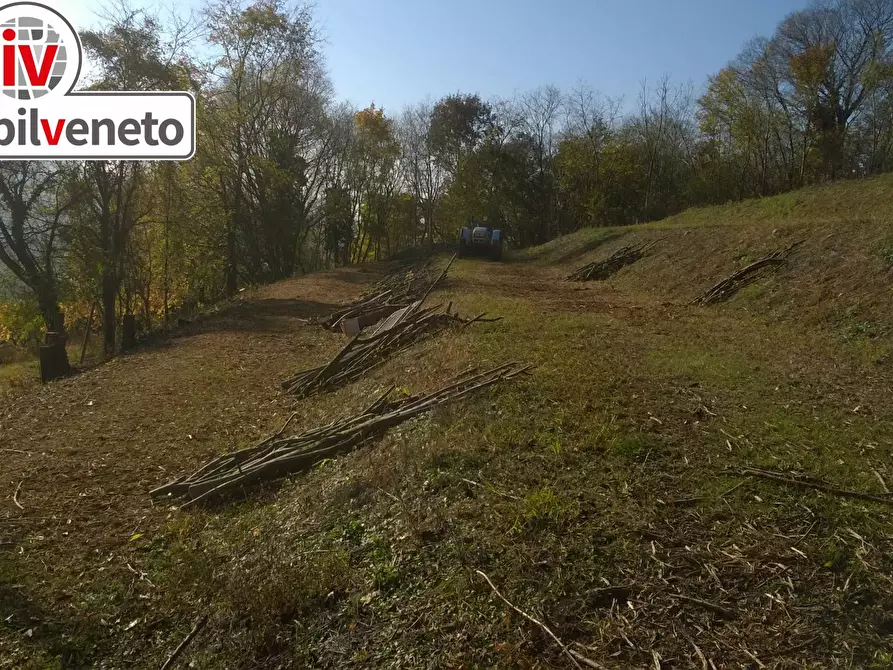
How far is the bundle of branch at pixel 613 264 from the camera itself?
19.4 m

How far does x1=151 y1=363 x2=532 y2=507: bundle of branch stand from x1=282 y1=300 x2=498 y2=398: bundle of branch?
8.28ft

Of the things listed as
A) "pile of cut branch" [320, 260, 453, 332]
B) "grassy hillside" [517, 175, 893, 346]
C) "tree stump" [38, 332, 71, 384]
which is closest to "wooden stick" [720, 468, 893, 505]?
"grassy hillside" [517, 175, 893, 346]

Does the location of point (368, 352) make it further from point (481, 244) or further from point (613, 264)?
point (481, 244)

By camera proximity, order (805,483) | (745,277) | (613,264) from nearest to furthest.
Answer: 1. (805,483)
2. (745,277)
3. (613,264)

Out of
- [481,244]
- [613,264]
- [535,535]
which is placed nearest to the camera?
[535,535]

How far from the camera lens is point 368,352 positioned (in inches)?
373

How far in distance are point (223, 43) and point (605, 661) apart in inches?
1134

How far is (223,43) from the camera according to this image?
2620 centimetres

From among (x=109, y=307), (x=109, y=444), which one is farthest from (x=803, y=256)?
(x=109, y=307)

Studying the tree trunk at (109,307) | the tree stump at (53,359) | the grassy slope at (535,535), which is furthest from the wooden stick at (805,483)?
the tree trunk at (109,307)

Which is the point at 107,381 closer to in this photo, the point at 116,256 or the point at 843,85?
the point at 116,256

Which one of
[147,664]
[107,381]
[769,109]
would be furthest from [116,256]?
[769,109]

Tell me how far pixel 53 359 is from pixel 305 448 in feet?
33.9

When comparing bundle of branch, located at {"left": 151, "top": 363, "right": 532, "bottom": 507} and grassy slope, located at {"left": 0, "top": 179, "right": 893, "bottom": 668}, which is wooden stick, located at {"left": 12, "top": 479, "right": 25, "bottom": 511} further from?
bundle of branch, located at {"left": 151, "top": 363, "right": 532, "bottom": 507}
